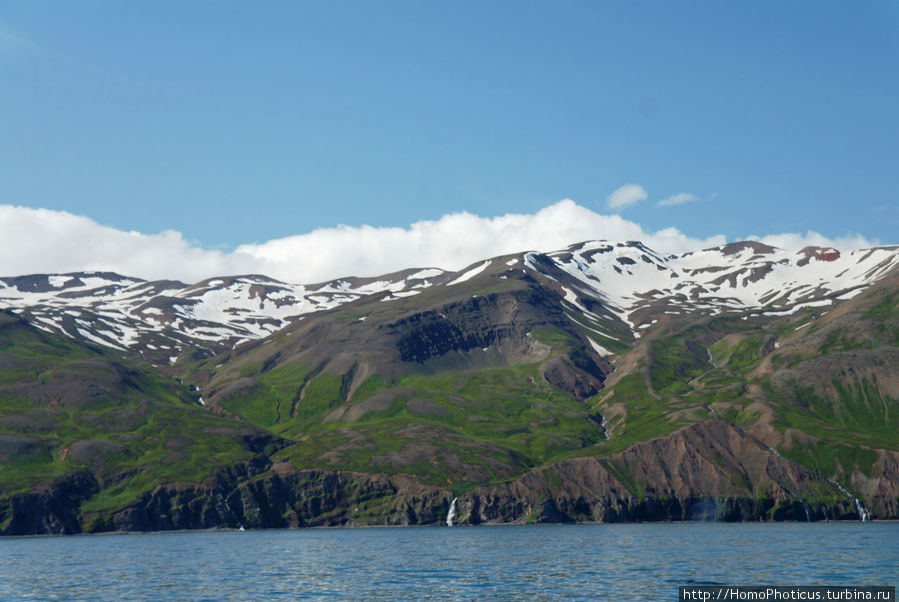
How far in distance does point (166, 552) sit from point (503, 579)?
243 ft

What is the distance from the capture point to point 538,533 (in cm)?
18838

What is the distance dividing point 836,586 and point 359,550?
79.6 metres

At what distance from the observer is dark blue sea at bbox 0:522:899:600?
293 feet

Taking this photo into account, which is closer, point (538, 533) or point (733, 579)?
point (733, 579)

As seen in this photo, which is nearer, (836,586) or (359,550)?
(836,586)

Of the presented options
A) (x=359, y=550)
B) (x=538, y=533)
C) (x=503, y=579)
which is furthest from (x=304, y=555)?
(x=538, y=533)

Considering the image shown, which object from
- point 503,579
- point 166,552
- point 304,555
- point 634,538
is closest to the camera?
point 503,579

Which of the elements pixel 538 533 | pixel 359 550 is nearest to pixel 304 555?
pixel 359 550

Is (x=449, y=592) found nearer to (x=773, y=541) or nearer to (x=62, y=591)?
(x=62, y=591)

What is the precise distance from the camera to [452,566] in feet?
373

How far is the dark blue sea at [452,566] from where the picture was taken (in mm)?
89188

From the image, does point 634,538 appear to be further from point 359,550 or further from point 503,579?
point 503,579

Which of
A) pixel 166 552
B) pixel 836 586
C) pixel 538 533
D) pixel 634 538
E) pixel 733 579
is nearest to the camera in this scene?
pixel 836 586

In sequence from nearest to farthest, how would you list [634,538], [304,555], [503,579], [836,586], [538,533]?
[836,586]
[503,579]
[304,555]
[634,538]
[538,533]
